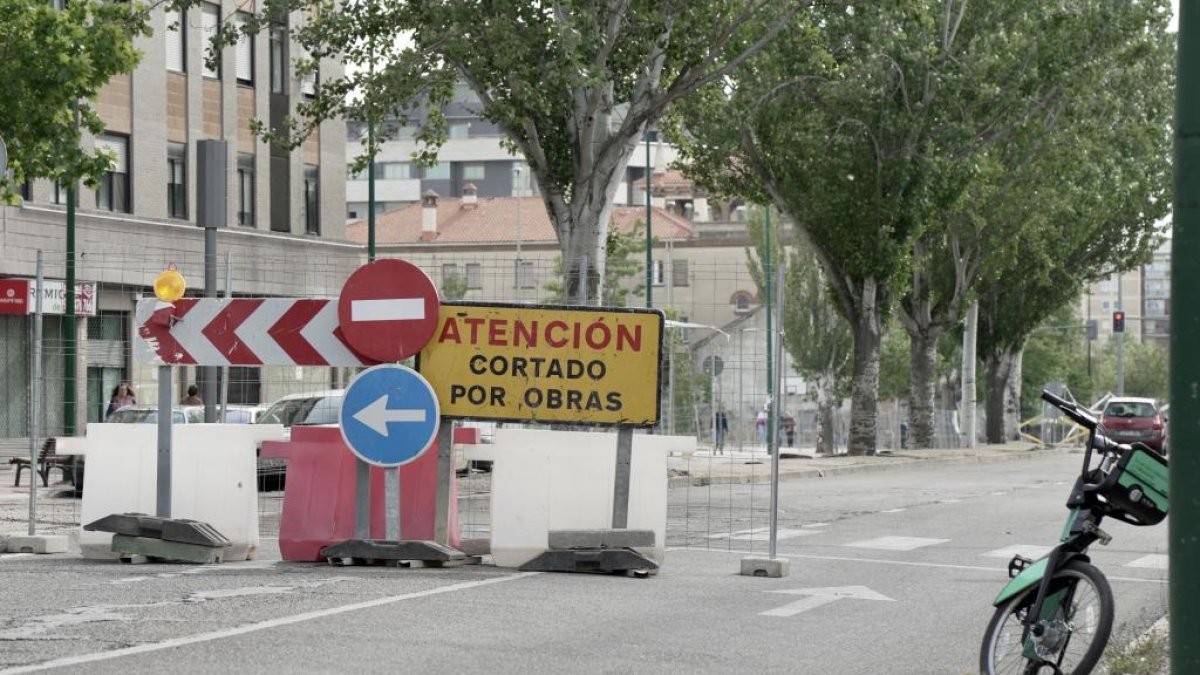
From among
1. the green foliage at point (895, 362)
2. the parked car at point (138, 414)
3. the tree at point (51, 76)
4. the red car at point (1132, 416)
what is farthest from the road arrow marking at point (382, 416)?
the green foliage at point (895, 362)

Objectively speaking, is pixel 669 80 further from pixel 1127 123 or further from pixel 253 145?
pixel 1127 123

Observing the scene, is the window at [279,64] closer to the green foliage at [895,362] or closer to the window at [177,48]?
the window at [177,48]

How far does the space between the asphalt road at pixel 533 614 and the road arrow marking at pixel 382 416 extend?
0.90 metres

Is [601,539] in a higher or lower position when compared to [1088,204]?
lower

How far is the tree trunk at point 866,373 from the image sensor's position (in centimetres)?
4484

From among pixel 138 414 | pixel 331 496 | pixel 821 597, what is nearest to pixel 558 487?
pixel 331 496

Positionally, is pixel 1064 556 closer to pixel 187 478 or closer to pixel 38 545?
pixel 187 478

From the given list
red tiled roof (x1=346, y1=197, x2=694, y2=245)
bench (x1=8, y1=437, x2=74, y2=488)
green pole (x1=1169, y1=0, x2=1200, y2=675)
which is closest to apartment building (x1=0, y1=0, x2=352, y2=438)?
bench (x1=8, y1=437, x2=74, y2=488)

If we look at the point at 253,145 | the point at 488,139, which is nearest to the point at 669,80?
the point at 253,145

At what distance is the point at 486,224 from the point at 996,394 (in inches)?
1959

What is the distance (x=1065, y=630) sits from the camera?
7461 millimetres

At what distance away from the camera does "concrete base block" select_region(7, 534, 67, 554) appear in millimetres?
14273

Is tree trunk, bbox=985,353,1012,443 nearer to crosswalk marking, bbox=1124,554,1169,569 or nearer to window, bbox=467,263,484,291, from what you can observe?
crosswalk marking, bbox=1124,554,1169,569

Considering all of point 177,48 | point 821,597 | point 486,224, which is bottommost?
point 821,597
